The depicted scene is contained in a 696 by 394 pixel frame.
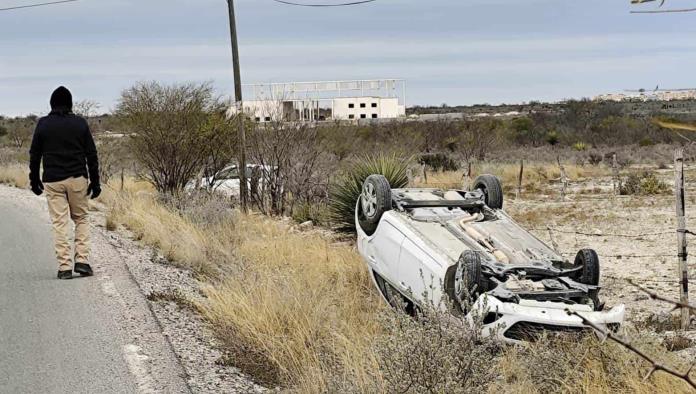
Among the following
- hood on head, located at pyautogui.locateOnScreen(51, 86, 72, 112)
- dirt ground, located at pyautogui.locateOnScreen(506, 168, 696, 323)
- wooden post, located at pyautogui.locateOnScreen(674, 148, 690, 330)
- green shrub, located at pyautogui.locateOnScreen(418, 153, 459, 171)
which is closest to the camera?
wooden post, located at pyautogui.locateOnScreen(674, 148, 690, 330)

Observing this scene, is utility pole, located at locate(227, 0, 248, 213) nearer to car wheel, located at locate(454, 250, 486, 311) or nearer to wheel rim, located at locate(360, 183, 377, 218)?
wheel rim, located at locate(360, 183, 377, 218)

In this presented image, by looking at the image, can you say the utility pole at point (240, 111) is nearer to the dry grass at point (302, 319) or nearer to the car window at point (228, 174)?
the car window at point (228, 174)

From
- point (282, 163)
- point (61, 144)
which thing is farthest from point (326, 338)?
point (282, 163)

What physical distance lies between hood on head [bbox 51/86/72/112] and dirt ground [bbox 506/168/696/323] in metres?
6.15

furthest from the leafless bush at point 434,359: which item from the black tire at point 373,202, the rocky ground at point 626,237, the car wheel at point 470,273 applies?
the black tire at point 373,202

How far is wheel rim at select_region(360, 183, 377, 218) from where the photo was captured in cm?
951

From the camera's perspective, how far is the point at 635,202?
85.1 ft

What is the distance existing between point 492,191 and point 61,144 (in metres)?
5.04

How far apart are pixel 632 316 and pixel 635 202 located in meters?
16.8

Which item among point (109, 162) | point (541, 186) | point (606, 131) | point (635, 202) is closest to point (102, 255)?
point (635, 202)

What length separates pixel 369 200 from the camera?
965 centimetres

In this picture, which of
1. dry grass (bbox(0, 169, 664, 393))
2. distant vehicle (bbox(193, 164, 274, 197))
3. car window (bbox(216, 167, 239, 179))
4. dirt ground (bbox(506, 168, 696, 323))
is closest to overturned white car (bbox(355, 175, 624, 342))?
dry grass (bbox(0, 169, 664, 393))

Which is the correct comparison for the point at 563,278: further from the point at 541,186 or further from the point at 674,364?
the point at 541,186

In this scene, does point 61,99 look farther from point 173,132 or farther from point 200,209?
point 173,132
